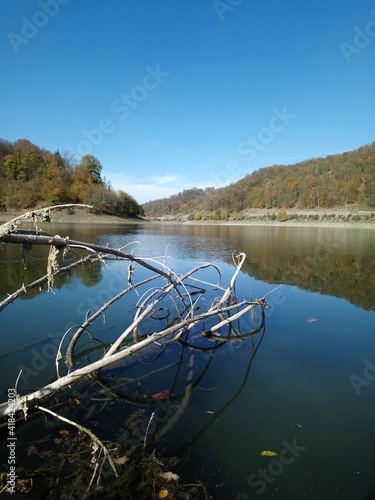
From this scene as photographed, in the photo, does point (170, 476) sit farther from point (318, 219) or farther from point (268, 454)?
point (318, 219)

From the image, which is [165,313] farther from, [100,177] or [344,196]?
[344,196]

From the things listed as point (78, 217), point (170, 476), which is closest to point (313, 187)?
point (78, 217)

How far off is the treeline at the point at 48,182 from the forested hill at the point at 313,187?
41.7 metres

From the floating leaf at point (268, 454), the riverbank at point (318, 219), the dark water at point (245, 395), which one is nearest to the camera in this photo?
the dark water at point (245, 395)

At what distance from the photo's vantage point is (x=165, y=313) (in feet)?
26.9

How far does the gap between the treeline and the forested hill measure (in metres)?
41.7

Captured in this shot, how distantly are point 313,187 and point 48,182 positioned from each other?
286 ft

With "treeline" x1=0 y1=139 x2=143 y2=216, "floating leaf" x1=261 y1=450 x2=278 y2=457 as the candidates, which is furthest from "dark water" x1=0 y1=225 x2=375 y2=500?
"treeline" x1=0 y1=139 x2=143 y2=216

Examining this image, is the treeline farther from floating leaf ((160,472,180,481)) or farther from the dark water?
floating leaf ((160,472,180,481))

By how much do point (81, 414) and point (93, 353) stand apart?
1.89 meters

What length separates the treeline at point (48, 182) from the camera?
66000mm

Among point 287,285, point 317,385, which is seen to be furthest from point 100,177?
point 317,385

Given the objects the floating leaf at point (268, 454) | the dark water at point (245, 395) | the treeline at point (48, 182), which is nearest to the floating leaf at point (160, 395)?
the dark water at point (245, 395)

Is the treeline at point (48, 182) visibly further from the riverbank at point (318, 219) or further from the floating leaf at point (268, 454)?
the floating leaf at point (268, 454)
